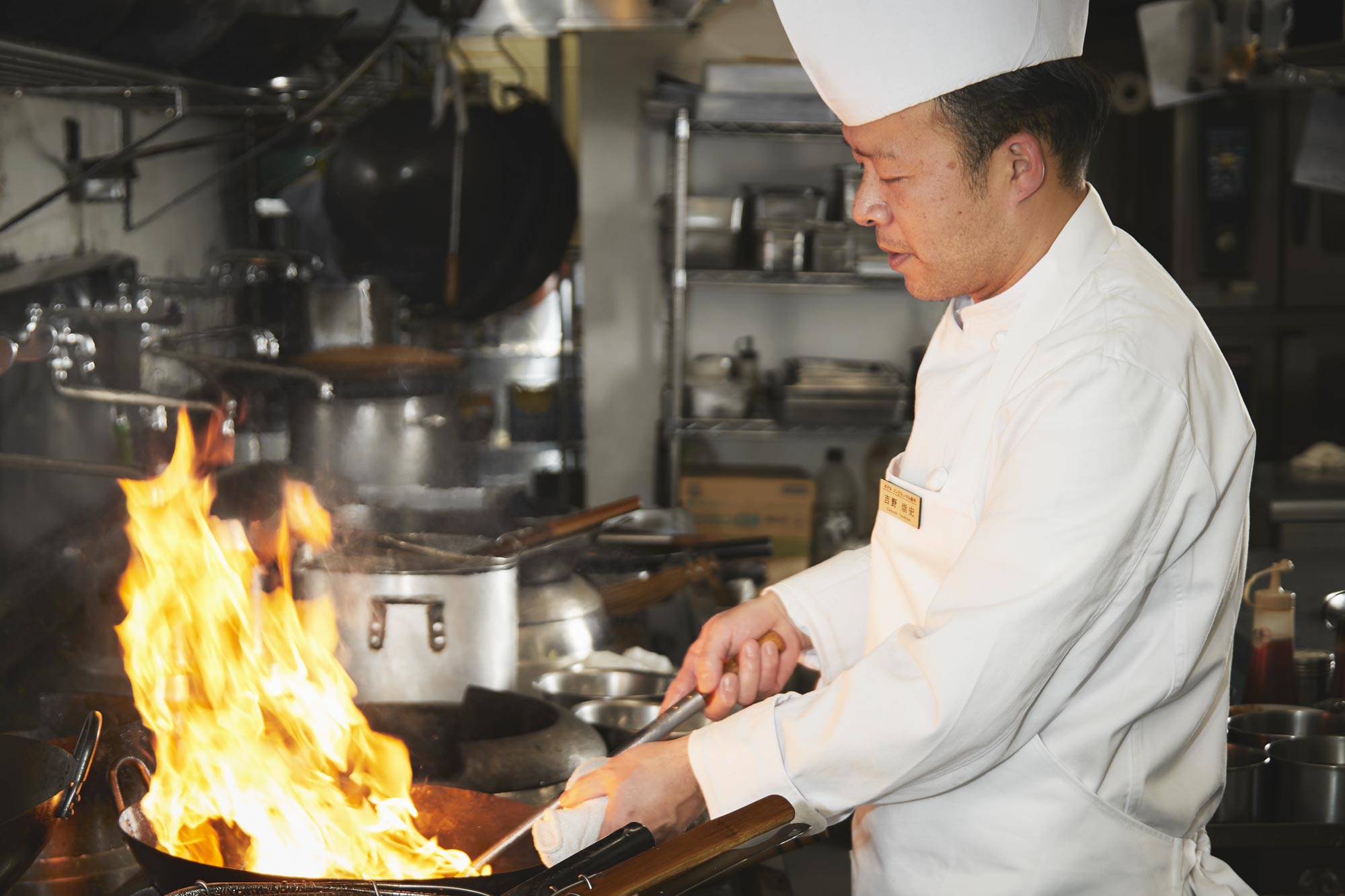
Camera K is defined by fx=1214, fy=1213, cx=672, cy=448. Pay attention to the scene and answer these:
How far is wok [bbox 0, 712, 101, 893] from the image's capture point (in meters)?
0.94

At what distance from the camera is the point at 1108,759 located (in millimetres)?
1053

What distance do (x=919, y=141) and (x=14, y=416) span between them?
1375 millimetres

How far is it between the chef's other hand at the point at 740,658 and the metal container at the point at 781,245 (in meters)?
2.80

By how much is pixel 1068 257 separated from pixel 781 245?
9.79ft

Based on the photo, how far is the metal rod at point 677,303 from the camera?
13.0 ft

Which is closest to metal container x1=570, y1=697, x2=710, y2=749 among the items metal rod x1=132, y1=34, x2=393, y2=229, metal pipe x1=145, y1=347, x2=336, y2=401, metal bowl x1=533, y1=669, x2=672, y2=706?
metal bowl x1=533, y1=669, x2=672, y2=706

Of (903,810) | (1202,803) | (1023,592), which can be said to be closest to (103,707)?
(903,810)

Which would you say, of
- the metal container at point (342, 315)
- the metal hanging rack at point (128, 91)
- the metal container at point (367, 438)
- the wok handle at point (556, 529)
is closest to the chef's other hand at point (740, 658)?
the wok handle at point (556, 529)

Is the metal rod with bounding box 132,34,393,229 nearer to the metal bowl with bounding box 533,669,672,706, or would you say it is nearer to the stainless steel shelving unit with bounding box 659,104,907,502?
the metal bowl with bounding box 533,669,672,706

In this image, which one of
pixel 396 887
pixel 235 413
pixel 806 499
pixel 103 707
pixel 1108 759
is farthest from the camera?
pixel 806 499

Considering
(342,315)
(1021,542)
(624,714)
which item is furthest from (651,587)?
(342,315)

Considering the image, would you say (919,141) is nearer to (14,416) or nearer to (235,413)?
(14,416)

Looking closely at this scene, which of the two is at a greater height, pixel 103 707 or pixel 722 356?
pixel 722 356

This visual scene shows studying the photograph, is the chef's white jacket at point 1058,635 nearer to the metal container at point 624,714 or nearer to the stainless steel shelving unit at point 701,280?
the metal container at point 624,714
